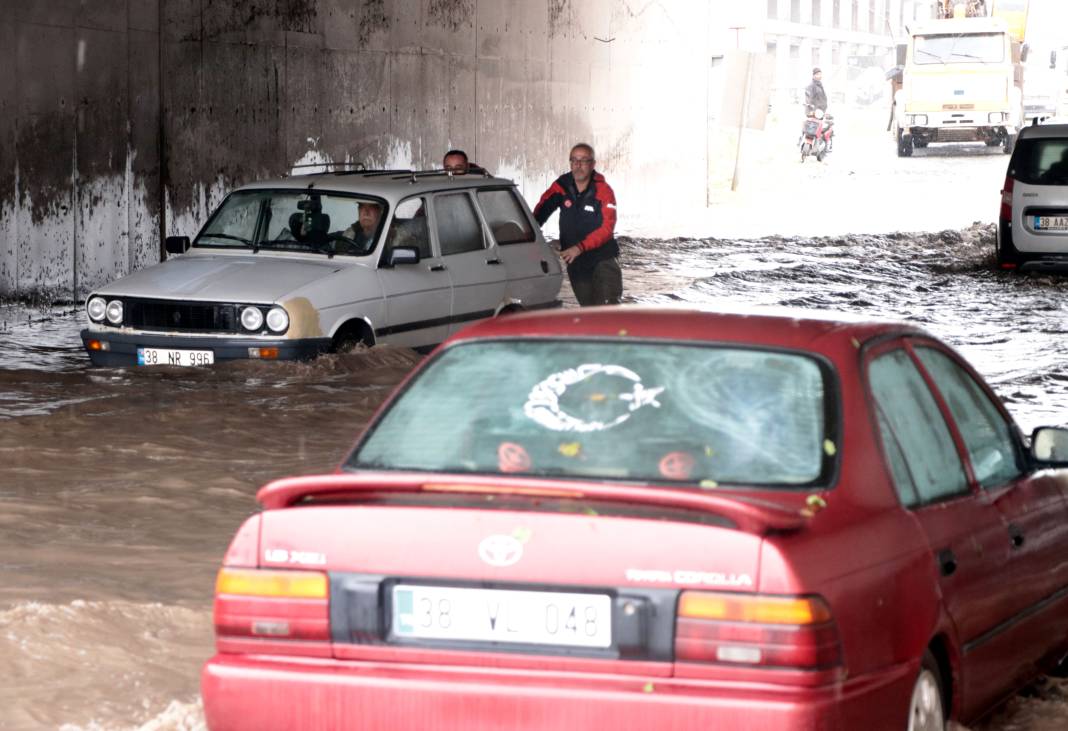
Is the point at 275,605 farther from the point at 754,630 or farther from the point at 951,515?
the point at 951,515

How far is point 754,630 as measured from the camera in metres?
3.75

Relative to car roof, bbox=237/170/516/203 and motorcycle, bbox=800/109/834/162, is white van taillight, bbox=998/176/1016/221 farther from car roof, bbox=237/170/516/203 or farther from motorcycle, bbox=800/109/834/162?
motorcycle, bbox=800/109/834/162

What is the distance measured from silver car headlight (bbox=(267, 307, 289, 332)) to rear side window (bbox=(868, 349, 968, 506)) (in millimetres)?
6933

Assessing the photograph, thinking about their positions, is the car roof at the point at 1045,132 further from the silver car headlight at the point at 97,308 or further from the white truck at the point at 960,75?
the white truck at the point at 960,75

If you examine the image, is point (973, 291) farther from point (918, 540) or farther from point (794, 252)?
point (918, 540)

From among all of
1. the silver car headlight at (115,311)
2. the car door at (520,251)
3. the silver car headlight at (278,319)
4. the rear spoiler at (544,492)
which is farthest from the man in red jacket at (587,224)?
the rear spoiler at (544,492)

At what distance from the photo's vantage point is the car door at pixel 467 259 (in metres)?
12.8

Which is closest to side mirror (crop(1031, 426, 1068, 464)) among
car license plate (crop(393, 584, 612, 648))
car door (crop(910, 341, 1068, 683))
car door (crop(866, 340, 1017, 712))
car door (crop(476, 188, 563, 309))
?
car door (crop(910, 341, 1068, 683))

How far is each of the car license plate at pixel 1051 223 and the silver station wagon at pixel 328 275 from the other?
27.8ft

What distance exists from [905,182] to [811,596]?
3666 centimetres

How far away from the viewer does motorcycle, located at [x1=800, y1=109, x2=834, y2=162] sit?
4384 centimetres

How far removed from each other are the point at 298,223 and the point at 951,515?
8442 mm

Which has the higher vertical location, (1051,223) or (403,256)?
(403,256)

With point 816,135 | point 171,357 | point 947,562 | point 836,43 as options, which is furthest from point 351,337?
point 836,43
